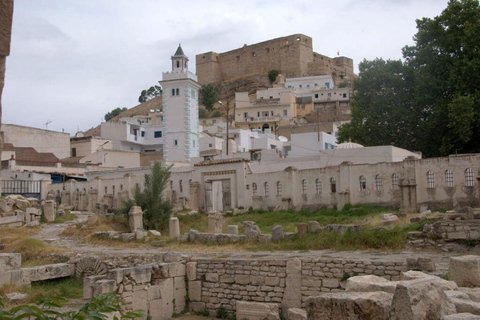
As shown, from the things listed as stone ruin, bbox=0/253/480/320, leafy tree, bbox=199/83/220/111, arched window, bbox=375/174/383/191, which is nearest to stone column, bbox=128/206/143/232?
stone ruin, bbox=0/253/480/320

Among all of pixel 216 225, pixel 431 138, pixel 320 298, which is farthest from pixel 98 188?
pixel 320 298

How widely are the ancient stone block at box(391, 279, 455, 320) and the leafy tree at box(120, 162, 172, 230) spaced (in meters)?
16.2

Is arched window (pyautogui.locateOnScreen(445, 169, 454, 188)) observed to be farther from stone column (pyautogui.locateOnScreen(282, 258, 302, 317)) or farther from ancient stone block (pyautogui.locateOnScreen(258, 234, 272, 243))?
stone column (pyautogui.locateOnScreen(282, 258, 302, 317))

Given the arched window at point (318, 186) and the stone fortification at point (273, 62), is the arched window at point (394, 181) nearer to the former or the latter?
the arched window at point (318, 186)

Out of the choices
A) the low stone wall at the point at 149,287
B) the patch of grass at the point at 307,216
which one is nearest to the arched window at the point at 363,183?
the patch of grass at the point at 307,216

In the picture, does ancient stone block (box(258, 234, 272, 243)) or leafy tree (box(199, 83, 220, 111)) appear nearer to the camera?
ancient stone block (box(258, 234, 272, 243))

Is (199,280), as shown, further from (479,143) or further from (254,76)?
(254,76)

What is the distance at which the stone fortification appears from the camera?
9481 centimetres

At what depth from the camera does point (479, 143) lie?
3008 centimetres

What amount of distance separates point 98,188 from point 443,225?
92.3 feet

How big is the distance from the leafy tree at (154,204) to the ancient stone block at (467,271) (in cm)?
1453

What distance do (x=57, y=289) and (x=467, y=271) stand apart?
391 inches

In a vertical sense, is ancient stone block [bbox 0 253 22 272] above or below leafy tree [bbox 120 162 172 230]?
below

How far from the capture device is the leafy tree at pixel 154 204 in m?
21.4
